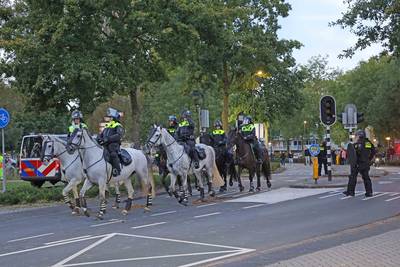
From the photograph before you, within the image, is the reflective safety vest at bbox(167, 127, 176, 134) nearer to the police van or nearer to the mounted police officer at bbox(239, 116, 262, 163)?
the mounted police officer at bbox(239, 116, 262, 163)

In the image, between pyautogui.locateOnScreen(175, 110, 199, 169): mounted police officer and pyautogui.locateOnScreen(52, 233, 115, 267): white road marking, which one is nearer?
pyautogui.locateOnScreen(52, 233, 115, 267): white road marking

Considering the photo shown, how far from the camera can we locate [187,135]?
64.3 feet

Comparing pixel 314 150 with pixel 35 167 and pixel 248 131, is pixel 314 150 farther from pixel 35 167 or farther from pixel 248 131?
pixel 35 167

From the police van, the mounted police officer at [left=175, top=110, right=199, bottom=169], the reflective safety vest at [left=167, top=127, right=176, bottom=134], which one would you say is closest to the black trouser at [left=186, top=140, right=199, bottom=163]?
the mounted police officer at [left=175, top=110, right=199, bottom=169]

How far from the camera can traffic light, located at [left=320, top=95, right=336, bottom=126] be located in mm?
24328

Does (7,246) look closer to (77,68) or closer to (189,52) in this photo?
(77,68)

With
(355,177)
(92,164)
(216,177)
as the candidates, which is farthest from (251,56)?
(92,164)

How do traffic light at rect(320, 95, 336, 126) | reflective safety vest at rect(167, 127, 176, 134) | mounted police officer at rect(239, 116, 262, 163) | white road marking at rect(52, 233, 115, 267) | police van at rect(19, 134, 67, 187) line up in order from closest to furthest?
white road marking at rect(52, 233, 115, 267) < reflective safety vest at rect(167, 127, 176, 134) < mounted police officer at rect(239, 116, 262, 163) < traffic light at rect(320, 95, 336, 126) < police van at rect(19, 134, 67, 187)

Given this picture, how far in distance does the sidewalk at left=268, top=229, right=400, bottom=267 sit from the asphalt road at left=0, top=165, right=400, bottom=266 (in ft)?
2.02

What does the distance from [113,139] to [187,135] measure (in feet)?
12.0

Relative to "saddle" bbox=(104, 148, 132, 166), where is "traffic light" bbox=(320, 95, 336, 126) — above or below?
above

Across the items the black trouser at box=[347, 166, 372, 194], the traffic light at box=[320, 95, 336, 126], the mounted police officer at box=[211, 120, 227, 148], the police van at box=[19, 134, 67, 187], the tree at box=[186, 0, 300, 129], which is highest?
the tree at box=[186, 0, 300, 129]

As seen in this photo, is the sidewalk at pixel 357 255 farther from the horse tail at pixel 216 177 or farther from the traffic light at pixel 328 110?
the traffic light at pixel 328 110

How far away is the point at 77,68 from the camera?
21906mm
